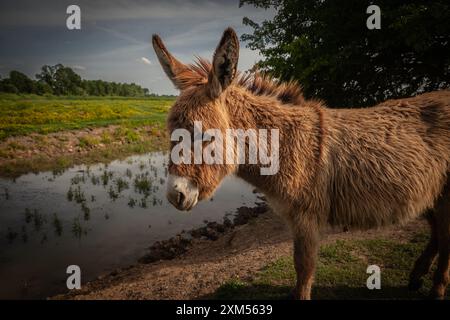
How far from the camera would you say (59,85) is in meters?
75.2

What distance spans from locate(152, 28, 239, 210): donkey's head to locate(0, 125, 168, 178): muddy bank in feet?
47.3

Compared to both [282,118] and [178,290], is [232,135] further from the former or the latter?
[178,290]

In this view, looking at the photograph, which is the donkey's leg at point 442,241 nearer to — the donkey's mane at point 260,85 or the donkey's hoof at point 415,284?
the donkey's hoof at point 415,284

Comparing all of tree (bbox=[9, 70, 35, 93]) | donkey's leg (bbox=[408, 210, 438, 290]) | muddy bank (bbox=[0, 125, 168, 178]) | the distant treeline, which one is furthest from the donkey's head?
tree (bbox=[9, 70, 35, 93])

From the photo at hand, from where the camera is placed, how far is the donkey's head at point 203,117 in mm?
2297

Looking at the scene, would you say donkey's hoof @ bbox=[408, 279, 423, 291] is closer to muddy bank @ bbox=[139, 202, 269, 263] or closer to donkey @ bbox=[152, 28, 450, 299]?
donkey @ bbox=[152, 28, 450, 299]

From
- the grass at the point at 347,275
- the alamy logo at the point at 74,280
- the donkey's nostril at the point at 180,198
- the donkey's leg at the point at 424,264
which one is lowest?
the alamy logo at the point at 74,280

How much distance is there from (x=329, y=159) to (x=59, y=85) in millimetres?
89523

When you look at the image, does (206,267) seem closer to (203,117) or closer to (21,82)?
(203,117)

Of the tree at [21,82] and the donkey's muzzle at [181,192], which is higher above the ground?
the tree at [21,82]

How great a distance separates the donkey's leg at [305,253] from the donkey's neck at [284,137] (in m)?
0.41

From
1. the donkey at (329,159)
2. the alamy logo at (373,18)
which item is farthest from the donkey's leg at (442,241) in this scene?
the alamy logo at (373,18)

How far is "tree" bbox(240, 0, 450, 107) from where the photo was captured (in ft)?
18.0
